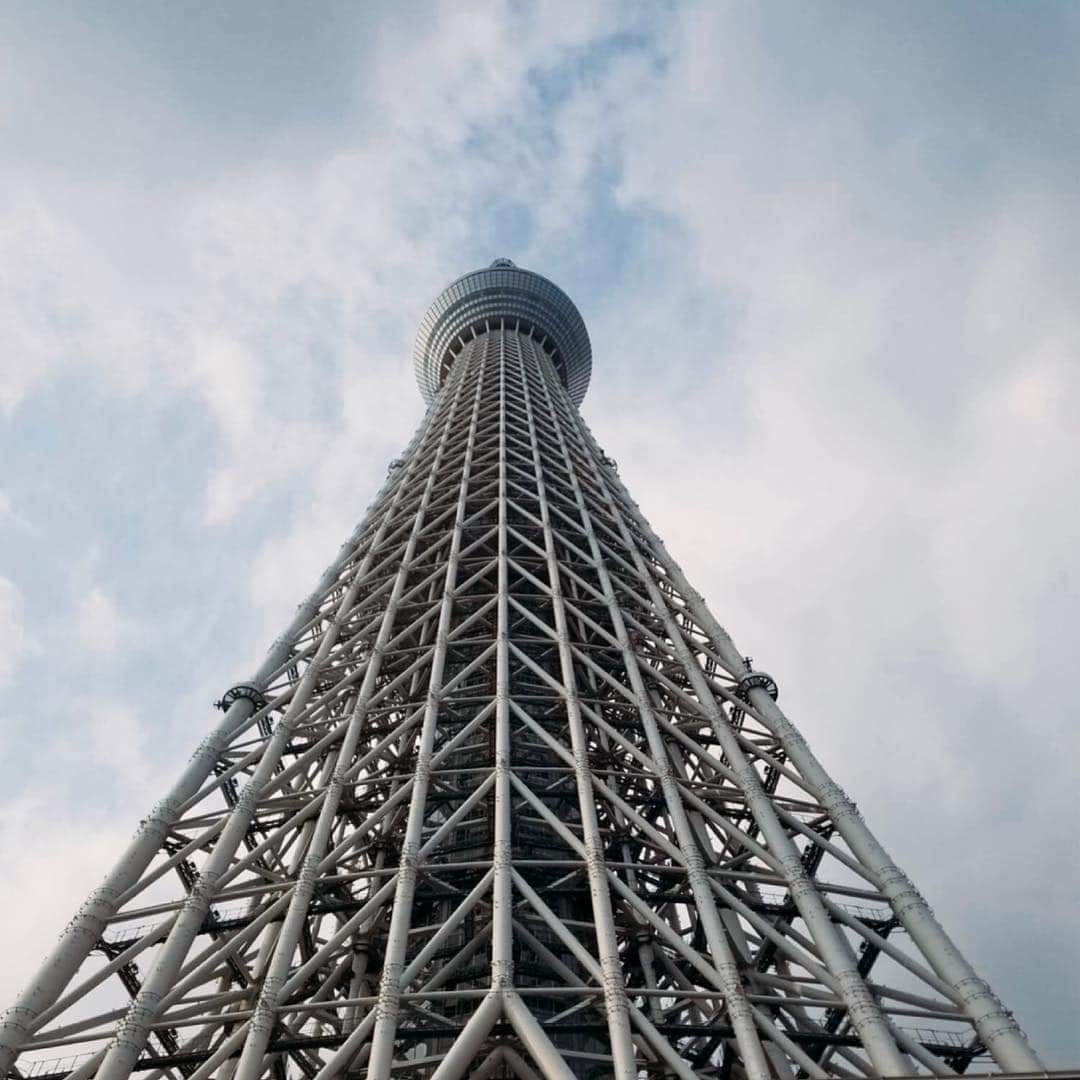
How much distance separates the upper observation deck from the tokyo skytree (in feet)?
138

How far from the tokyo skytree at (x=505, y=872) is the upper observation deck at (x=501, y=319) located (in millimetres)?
41947

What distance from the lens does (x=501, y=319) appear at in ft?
256

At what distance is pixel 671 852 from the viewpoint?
2039 centimetres

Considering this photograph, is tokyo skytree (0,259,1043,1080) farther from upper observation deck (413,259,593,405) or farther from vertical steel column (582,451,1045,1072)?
upper observation deck (413,259,593,405)

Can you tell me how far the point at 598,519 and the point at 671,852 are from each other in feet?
73.2

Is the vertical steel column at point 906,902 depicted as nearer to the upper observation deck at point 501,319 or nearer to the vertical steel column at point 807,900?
the vertical steel column at point 807,900

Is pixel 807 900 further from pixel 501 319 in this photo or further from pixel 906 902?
pixel 501 319

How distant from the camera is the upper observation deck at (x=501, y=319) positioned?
78125 mm

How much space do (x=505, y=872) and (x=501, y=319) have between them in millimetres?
65195

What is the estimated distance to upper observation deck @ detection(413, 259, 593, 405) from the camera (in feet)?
256

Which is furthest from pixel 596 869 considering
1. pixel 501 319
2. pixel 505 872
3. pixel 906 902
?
pixel 501 319

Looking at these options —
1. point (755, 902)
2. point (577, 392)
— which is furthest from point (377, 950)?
point (577, 392)

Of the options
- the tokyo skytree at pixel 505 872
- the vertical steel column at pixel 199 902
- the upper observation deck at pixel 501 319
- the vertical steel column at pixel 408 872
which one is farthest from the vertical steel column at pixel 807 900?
the upper observation deck at pixel 501 319

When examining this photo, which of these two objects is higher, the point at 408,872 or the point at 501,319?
the point at 501,319
